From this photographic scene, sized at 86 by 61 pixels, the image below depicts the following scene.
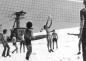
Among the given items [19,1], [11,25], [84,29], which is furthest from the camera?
[19,1]

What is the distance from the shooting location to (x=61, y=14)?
2453 cm

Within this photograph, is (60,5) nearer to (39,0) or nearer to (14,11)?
(39,0)

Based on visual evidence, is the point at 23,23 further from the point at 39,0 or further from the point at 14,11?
the point at 39,0

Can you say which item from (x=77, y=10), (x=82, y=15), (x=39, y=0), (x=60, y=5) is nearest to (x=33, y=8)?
(x=39, y=0)

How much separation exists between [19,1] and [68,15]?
689cm

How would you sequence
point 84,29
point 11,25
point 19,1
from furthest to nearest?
point 19,1
point 11,25
point 84,29

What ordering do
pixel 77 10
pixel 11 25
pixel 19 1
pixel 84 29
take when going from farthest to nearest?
pixel 77 10 → pixel 19 1 → pixel 11 25 → pixel 84 29

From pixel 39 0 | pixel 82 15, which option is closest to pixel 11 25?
pixel 39 0

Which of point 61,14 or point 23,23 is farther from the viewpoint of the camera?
point 61,14

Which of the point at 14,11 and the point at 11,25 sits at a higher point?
the point at 14,11

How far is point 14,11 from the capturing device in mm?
22750

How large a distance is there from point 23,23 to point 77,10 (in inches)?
319

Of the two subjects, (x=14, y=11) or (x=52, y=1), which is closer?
(x=14, y=11)

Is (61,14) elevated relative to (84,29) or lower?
lower
